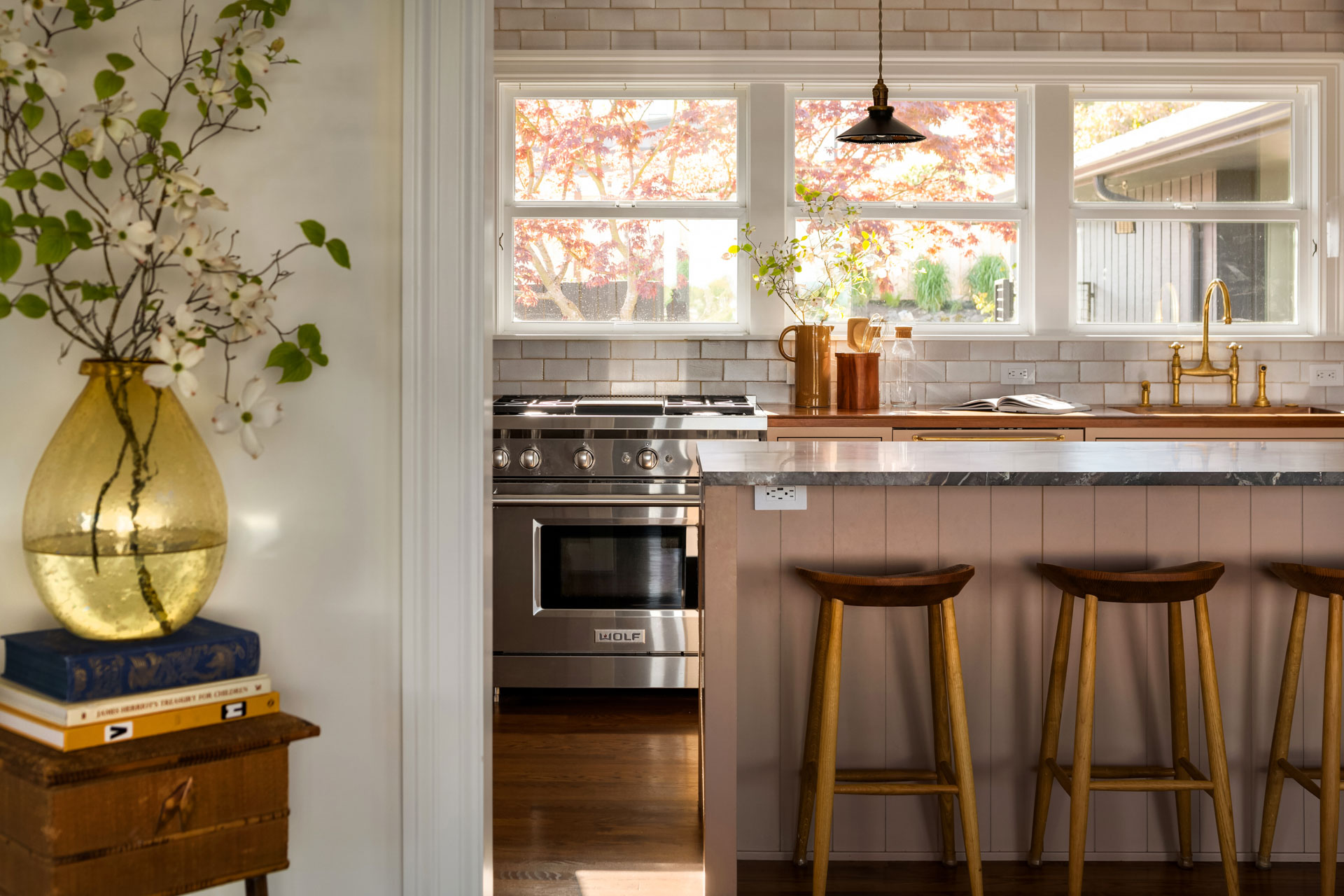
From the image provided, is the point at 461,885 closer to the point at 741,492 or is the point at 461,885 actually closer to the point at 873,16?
the point at 741,492

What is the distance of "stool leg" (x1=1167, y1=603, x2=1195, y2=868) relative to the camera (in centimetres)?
236

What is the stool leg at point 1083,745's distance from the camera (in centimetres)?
221

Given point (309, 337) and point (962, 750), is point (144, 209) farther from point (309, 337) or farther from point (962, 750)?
point (962, 750)

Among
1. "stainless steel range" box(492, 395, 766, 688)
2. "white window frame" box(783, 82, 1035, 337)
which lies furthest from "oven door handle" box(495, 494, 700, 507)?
"white window frame" box(783, 82, 1035, 337)

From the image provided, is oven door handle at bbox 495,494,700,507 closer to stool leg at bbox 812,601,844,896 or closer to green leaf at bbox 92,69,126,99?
stool leg at bbox 812,601,844,896

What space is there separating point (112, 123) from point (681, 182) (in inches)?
130

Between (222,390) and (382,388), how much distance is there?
0.24 m

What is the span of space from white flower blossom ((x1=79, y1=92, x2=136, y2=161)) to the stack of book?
635 millimetres

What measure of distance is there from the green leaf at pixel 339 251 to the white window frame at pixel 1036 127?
2966 millimetres

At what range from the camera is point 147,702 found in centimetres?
134

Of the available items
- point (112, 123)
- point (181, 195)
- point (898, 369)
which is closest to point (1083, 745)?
point (181, 195)

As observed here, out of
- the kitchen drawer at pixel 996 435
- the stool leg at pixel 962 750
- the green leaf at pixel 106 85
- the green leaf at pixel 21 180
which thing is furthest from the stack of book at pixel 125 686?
the kitchen drawer at pixel 996 435

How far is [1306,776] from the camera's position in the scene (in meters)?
2.33

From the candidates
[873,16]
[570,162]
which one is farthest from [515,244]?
[873,16]
